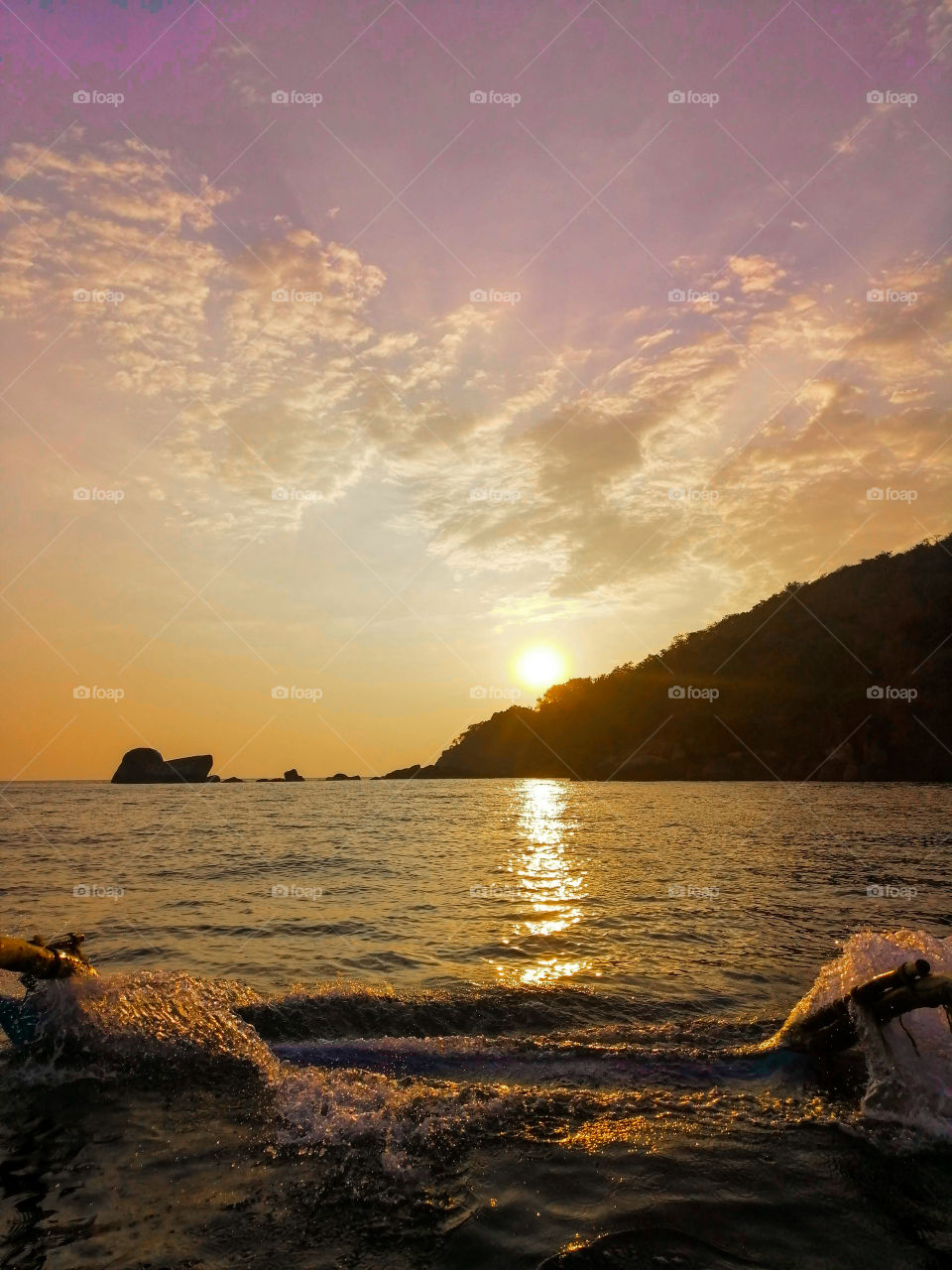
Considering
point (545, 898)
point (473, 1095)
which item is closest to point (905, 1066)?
point (473, 1095)

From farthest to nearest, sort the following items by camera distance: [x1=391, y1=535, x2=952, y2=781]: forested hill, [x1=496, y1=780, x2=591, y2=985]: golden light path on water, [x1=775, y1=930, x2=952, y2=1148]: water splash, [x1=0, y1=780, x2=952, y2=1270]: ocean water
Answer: [x1=391, y1=535, x2=952, y2=781]: forested hill < [x1=496, y1=780, x2=591, y2=985]: golden light path on water < [x1=775, y1=930, x2=952, y2=1148]: water splash < [x1=0, y1=780, x2=952, y2=1270]: ocean water

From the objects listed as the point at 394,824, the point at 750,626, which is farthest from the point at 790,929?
the point at 750,626

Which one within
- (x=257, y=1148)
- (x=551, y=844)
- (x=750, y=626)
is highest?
(x=750, y=626)

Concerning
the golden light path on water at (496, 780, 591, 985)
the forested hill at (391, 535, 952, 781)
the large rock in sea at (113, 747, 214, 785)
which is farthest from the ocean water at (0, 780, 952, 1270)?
the large rock in sea at (113, 747, 214, 785)

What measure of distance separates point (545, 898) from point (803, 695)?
12000cm

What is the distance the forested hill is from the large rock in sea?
268 feet

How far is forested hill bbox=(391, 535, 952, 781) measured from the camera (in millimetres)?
108125

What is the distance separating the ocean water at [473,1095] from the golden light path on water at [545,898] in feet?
0.48

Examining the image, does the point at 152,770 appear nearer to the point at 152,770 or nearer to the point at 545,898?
the point at 152,770

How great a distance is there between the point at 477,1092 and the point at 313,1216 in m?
2.50

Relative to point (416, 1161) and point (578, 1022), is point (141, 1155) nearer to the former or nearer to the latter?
point (416, 1161)

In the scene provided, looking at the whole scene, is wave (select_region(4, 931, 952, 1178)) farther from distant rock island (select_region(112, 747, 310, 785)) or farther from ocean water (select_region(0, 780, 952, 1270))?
distant rock island (select_region(112, 747, 310, 785))

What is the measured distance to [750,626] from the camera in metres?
161

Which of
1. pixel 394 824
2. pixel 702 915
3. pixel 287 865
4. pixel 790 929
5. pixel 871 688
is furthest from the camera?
pixel 871 688
